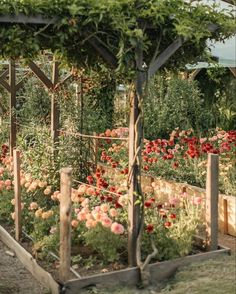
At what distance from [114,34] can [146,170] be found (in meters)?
2.78

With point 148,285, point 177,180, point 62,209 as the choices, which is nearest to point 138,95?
point 62,209

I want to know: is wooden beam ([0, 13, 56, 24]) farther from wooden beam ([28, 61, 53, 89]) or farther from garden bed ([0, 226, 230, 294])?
wooden beam ([28, 61, 53, 89])

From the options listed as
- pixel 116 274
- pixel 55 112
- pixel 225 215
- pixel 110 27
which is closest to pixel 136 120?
pixel 110 27

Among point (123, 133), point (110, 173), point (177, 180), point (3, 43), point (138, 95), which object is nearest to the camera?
point (3, 43)

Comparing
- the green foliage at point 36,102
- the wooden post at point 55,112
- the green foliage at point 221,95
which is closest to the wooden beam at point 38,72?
the wooden post at point 55,112

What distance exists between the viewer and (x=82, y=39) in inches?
167

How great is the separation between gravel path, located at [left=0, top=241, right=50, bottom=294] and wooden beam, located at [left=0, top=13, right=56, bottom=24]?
214 cm

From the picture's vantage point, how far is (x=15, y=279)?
4523 mm

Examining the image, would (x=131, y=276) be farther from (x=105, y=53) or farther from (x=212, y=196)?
(x=105, y=53)

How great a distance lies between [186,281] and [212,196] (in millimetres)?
859

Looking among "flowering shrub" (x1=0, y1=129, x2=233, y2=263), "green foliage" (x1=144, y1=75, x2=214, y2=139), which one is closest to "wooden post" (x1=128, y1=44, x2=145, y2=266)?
"flowering shrub" (x1=0, y1=129, x2=233, y2=263)

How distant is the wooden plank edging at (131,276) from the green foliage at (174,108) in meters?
5.49

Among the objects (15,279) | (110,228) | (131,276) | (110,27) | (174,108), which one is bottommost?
(15,279)

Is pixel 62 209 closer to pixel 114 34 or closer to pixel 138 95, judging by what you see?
pixel 138 95
